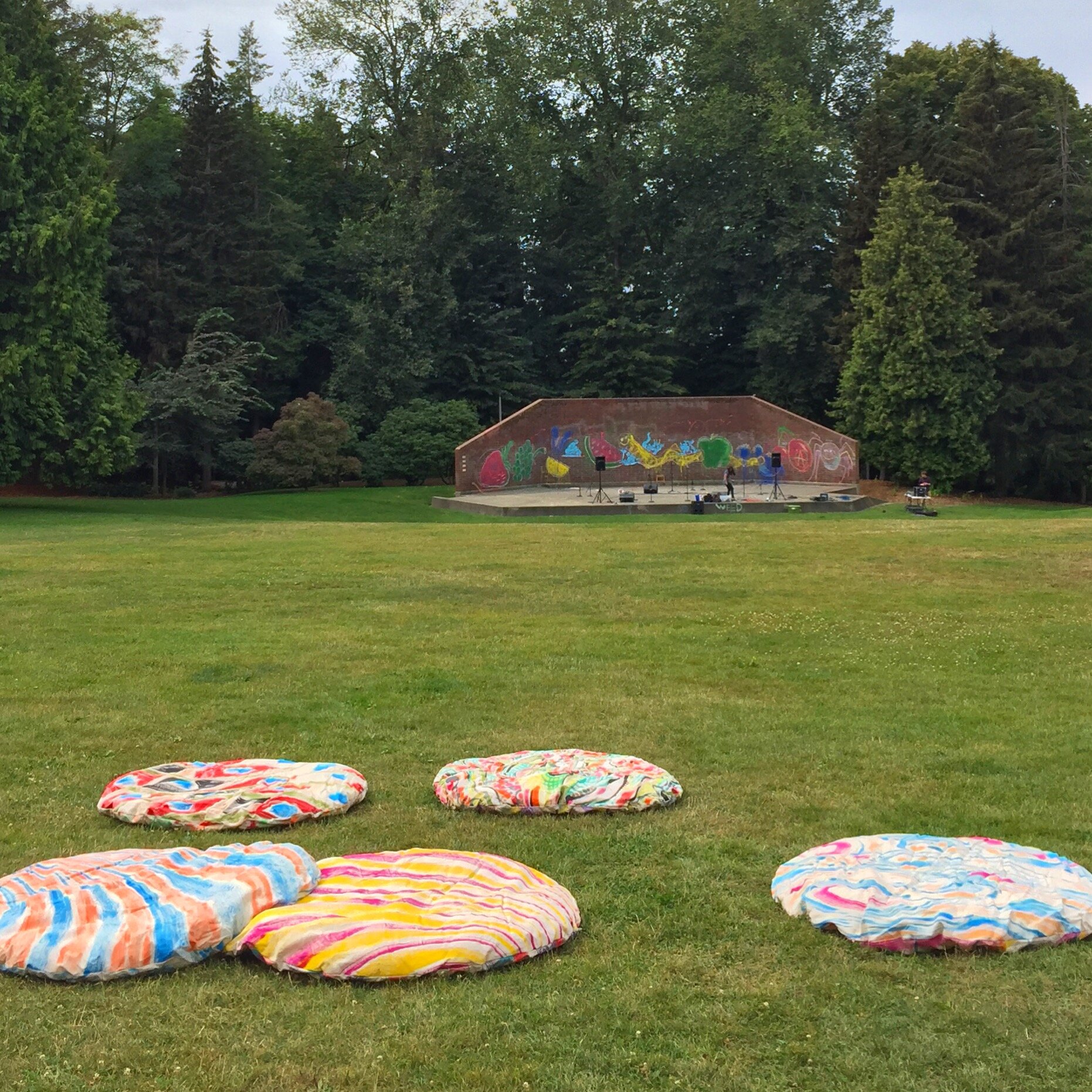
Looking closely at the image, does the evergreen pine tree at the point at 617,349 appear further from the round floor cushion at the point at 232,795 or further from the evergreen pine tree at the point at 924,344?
the round floor cushion at the point at 232,795

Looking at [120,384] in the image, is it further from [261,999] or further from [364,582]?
[261,999]

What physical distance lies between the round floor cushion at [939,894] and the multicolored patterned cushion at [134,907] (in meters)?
2.24

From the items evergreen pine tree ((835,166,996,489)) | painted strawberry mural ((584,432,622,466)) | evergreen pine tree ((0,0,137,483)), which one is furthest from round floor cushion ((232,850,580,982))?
evergreen pine tree ((835,166,996,489))

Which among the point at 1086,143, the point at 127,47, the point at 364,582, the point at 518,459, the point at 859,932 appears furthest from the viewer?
the point at 127,47

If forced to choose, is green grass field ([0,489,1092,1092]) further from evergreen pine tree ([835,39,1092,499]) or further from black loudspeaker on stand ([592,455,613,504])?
evergreen pine tree ([835,39,1092,499])

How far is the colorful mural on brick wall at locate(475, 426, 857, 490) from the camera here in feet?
136

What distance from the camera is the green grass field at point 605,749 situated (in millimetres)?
4312

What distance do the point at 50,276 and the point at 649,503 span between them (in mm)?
16631

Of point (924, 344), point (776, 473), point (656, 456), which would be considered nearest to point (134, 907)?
point (776, 473)

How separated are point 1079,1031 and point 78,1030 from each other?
138 inches

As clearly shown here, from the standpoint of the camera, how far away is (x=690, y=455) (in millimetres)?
42594

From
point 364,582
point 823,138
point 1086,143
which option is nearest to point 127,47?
point 823,138

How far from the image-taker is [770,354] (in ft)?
159

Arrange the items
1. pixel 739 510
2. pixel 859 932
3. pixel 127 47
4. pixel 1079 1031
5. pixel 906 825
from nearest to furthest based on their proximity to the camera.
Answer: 1. pixel 1079 1031
2. pixel 859 932
3. pixel 906 825
4. pixel 739 510
5. pixel 127 47
